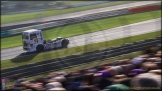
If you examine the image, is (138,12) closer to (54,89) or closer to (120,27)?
(120,27)

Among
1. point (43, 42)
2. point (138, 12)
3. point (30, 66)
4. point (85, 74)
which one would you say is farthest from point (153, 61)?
point (138, 12)

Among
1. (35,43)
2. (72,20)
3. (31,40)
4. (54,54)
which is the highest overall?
(72,20)

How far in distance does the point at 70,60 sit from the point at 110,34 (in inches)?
386

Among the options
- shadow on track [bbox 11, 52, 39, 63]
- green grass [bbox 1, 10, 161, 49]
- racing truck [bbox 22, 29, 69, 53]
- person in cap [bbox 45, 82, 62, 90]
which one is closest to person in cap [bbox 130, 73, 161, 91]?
person in cap [bbox 45, 82, 62, 90]

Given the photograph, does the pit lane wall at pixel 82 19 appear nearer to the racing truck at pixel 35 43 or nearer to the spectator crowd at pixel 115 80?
the racing truck at pixel 35 43

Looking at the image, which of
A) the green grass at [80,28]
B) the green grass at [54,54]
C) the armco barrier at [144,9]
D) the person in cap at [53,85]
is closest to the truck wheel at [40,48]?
the green grass at [54,54]

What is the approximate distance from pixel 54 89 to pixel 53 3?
3949 centimetres

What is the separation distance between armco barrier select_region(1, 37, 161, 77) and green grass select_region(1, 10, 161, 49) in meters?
8.54

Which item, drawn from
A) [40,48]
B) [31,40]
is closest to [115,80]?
[40,48]

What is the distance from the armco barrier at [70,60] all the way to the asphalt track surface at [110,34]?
5021 mm

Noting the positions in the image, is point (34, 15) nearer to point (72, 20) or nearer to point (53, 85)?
point (72, 20)

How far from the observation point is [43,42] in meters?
24.8

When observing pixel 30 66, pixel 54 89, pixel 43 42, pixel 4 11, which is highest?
pixel 4 11

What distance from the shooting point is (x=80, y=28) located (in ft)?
101
